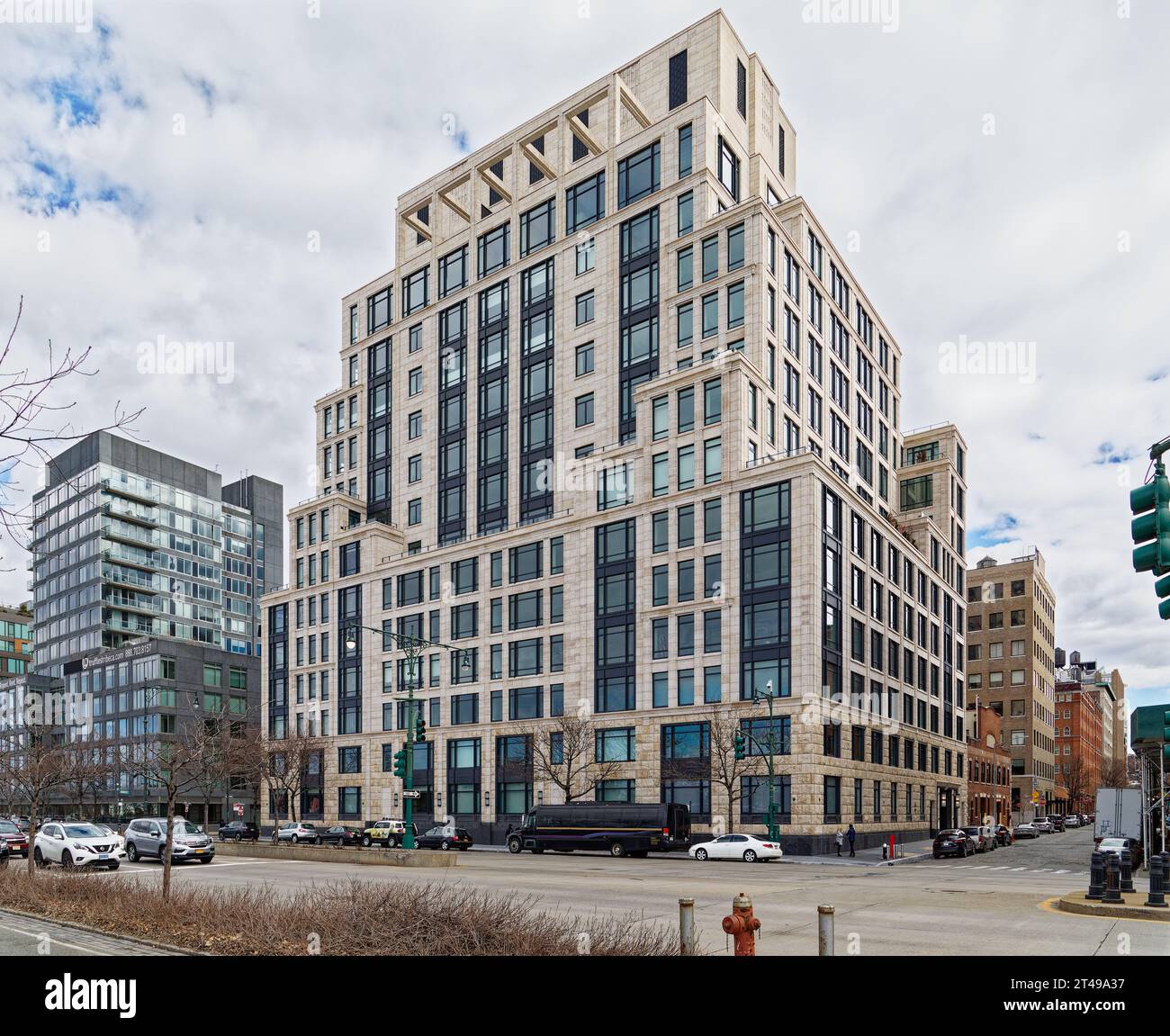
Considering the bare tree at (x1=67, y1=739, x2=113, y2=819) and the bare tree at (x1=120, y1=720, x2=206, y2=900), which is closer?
the bare tree at (x1=120, y1=720, x2=206, y2=900)

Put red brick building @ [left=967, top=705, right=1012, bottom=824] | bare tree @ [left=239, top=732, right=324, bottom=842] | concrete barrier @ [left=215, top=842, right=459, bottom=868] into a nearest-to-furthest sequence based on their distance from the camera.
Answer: concrete barrier @ [left=215, top=842, right=459, bottom=868] < bare tree @ [left=239, top=732, right=324, bottom=842] < red brick building @ [left=967, top=705, right=1012, bottom=824]

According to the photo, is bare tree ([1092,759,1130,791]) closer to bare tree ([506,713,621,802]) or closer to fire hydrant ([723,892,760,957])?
bare tree ([506,713,621,802])

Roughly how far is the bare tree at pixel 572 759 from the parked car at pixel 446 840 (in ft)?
21.0

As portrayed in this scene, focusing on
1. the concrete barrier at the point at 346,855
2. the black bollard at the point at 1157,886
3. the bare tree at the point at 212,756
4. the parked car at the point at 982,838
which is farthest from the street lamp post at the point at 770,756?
the black bollard at the point at 1157,886

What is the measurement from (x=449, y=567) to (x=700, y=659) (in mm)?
23008

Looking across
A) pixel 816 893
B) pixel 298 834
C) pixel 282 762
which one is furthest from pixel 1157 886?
pixel 282 762

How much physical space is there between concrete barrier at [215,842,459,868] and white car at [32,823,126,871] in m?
8.25

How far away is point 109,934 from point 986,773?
9948 cm

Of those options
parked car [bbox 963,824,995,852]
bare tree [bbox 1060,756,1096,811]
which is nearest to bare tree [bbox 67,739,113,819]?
parked car [bbox 963,824,995,852]

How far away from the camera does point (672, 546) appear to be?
198ft

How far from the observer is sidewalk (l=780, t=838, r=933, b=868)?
4525 centimetres

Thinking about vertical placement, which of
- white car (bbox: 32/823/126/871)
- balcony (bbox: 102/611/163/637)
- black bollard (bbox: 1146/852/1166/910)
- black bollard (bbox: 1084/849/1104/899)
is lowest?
white car (bbox: 32/823/126/871)

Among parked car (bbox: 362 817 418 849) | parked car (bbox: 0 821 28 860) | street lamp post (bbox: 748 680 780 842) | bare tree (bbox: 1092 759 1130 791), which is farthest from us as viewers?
bare tree (bbox: 1092 759 1130 791)

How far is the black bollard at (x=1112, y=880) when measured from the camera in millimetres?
20984
